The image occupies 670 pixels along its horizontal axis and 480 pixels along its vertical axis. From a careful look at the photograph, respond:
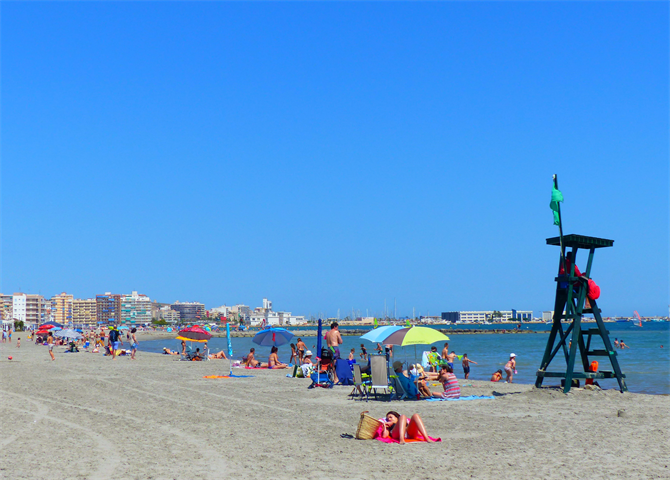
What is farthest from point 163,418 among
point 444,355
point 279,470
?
point 444,355

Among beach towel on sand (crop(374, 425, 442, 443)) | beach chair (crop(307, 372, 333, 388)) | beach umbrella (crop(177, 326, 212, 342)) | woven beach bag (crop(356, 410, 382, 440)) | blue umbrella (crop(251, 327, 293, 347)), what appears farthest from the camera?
beach umbrella (crop(177, 326, 212, 342))

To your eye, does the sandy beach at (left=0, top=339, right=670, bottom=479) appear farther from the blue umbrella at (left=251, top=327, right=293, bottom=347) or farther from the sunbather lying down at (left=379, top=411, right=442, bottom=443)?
the blue umbrella at (left=251, top=327, right=293, bottom=347)

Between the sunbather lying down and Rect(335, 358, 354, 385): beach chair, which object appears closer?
the sunbather lying down

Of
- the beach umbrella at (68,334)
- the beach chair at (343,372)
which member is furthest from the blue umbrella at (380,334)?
the beach umbrella at (68,334)

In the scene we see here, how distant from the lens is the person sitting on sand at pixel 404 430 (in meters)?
8.63

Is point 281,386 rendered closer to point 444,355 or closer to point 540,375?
point 444,355

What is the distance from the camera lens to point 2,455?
7.80 m

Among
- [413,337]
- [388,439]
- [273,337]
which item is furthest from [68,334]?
[388,439]

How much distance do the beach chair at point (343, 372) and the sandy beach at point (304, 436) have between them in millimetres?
868

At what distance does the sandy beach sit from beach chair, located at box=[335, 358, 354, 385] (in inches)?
34.2

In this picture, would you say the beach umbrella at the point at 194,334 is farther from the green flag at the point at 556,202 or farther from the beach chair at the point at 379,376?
the green flag at the point at 556,202

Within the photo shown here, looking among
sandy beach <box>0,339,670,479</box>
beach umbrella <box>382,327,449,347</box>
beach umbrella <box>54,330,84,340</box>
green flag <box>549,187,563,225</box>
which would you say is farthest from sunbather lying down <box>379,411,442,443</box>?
beach umbrella <box>54,330,84,340</box>

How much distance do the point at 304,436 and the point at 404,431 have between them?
60.2 inches

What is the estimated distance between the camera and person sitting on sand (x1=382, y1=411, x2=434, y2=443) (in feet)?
28.3
